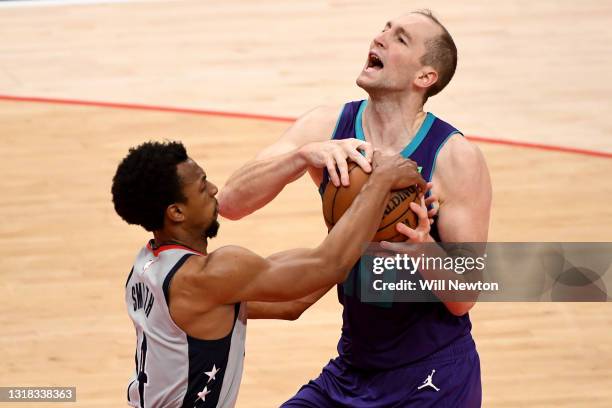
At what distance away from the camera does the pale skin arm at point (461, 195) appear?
4250 millimetres

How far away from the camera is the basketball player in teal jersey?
432 centimetres

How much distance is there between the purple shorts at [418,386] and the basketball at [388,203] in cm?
60

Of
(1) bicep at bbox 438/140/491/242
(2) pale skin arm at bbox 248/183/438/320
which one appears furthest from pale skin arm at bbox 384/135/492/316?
(2) pale skin arm at bbox 248/183/438/320

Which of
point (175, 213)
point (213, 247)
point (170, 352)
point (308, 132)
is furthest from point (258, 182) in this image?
point (213, 247)

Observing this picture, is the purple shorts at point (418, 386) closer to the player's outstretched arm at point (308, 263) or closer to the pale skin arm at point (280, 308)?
the pale skin arm at point (280, 308)

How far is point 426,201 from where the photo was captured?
168 inches

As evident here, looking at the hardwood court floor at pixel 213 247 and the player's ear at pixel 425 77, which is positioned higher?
the player's ear at pixel 425 77

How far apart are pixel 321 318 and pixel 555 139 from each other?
3199 mm

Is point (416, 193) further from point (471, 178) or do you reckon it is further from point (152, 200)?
point (152, 200)

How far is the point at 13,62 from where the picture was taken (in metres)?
11.2

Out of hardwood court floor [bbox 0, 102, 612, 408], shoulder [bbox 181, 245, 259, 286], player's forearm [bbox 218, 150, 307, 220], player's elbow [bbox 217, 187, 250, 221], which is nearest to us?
shoulder [bbox 181, 245, 259, 286]

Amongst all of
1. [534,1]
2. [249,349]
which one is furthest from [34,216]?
[534,1]

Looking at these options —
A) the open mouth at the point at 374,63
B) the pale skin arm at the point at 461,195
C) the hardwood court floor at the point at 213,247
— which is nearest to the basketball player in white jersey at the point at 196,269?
the pale skin arm at the point at 461,195

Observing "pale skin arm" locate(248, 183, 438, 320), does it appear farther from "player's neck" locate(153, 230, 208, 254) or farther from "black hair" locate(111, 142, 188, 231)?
"black hair" locate(111, 142, 188, 231)
